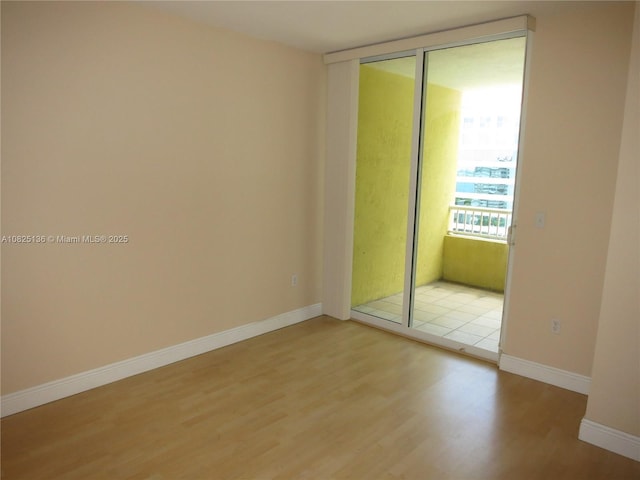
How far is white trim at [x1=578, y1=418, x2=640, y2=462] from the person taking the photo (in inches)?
95.8

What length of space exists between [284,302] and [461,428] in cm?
211

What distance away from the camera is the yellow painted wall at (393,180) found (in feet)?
13.0

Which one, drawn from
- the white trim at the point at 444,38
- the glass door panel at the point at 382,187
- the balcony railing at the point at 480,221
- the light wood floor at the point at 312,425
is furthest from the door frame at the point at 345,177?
the light wood floor at the point at 312,425

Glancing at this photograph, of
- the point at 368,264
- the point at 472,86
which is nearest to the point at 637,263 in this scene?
the point at 472,86

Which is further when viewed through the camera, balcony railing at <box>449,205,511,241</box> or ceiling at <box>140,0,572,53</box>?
balcony railing at <box>449,205,511,241</box>

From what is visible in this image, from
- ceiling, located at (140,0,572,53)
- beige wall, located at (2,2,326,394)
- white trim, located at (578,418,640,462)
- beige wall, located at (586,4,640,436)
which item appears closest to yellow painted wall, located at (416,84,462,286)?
ceiling, located at (140,0,572,53)

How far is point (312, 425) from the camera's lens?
269 centimetres

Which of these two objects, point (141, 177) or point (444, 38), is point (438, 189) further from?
point (141, 177)

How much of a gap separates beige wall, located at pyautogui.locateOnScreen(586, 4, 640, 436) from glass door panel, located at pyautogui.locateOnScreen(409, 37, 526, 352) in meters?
1.09

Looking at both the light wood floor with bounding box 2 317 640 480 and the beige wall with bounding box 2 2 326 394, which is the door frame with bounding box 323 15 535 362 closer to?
the beige wall with bounding box 2 2 326 394

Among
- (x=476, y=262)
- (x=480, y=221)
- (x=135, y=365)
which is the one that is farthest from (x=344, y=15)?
(x=135, y=365)

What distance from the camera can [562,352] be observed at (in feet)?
10.5

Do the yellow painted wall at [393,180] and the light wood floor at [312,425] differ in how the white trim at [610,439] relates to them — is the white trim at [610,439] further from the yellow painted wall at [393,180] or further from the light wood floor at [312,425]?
the yellow painted wall at [393,180]

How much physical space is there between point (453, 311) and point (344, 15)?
9.19ft
